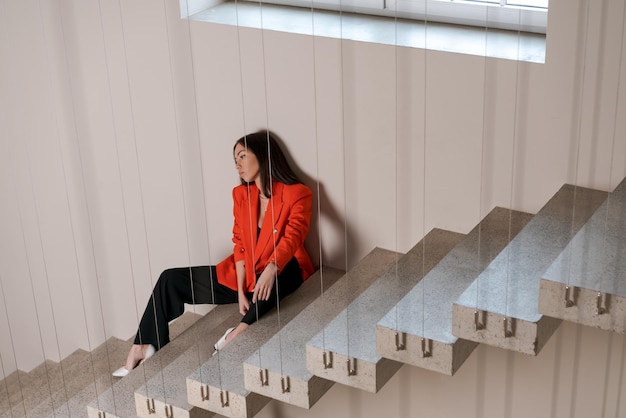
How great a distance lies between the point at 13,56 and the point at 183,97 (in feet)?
3.01

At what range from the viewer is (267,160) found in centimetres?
427

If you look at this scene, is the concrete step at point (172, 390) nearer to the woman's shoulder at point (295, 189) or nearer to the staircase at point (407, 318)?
the staircase at point (407, 318)

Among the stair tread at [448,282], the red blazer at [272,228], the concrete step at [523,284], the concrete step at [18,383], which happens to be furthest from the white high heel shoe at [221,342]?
the concrete step at [18,383]

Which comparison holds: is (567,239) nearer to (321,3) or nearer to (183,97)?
(321,3)

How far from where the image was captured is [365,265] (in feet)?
13.8

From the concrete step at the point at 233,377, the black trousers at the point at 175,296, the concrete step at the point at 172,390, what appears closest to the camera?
the concrete step at the point at 233,377

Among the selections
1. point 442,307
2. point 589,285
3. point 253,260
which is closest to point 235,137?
point 253,260

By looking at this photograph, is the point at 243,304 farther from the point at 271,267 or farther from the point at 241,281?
the point at 271,267

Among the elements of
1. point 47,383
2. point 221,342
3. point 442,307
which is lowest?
point 47,383

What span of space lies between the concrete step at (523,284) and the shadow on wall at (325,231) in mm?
899

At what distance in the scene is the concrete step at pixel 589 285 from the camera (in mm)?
3014

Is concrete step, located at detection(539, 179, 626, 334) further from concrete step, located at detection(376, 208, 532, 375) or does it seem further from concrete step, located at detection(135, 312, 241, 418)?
concrete step, located at detection(135, 312, 241, 418)

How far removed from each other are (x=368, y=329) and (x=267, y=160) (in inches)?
37.4

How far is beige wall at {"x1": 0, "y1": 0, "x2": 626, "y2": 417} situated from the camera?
149 inches
